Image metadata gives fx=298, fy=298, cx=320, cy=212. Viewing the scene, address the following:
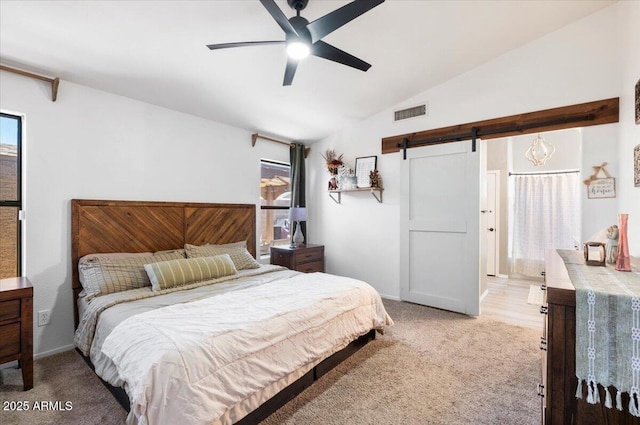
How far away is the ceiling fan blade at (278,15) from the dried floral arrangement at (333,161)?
9.14ft

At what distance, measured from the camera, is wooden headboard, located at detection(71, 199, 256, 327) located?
9.05 ft

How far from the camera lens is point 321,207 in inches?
198

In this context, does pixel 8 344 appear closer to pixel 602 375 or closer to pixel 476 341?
pixel 602 375

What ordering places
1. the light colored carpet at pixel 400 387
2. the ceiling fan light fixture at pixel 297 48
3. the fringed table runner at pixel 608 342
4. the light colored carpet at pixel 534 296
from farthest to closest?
the light colored carpet at pixel 534 296, the ceiling fan light fixture at pixel 297 48, the light colored carpet at pixel 400 387, the fringed table runner at pixel 608 342

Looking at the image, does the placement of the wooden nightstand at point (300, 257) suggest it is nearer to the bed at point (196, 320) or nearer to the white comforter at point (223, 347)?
the bed at point (196, 320)

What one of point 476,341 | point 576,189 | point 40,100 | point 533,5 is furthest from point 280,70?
point 576,189

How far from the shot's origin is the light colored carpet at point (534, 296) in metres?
4.12

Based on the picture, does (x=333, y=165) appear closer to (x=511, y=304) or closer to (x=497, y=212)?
(x=511, y=304)

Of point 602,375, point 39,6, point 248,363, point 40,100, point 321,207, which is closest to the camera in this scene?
point 602,375

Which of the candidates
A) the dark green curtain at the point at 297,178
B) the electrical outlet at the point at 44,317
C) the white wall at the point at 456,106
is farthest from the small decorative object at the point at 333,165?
the electrical outlet at the point at 44,317

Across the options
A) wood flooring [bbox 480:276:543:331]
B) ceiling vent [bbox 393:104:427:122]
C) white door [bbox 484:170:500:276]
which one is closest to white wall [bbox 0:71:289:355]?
ceiling vent [bbox 393:104:427:122]

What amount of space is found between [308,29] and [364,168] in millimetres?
2721

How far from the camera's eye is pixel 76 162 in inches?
109

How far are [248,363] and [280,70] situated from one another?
8.52ft
